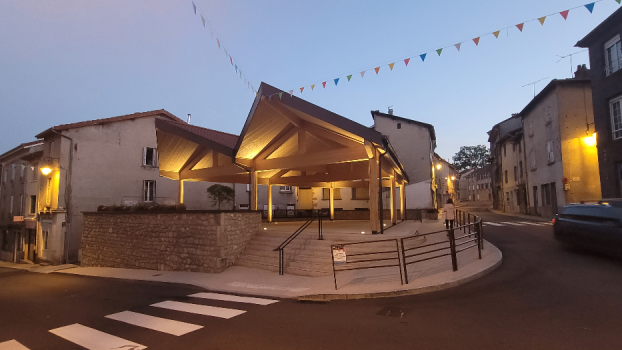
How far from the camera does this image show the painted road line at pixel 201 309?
6009 millimetres

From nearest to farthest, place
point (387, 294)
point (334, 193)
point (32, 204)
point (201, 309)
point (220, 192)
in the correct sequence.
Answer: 1. point (201, 309)
2. point (387, 294)
3. point (220, 192)
4. point (32, 204)
5. point (334, 193)

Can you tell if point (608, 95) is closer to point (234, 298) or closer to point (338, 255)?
point (338, 255)

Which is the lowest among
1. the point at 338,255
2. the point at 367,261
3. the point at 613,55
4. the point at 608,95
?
the point at 367,261

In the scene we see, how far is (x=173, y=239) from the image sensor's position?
1239cm

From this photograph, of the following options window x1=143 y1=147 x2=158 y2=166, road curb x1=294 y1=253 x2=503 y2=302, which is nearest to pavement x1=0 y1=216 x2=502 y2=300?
road curb x1=294 y1=253 x2=503 y2=302

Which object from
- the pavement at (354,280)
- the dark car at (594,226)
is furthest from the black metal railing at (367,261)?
the dark car at (594,226)

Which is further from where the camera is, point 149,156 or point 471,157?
point 471,157

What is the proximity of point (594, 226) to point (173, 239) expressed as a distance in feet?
41.3

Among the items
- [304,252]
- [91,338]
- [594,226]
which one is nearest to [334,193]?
[304,252]

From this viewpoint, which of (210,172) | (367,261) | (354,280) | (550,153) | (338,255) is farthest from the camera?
(550,153)

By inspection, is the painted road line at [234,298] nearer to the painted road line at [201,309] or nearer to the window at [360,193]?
the painted road line at [201,309]

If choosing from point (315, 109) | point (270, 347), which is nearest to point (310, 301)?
point (270, 347)

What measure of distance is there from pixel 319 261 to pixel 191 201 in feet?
55.7

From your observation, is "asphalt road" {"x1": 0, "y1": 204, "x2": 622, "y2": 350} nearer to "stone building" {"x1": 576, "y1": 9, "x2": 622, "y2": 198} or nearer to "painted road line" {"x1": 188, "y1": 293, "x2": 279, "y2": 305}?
"painted road line" {"x1": 188, "y1": 293, "x2": 279, "y2": 305}
